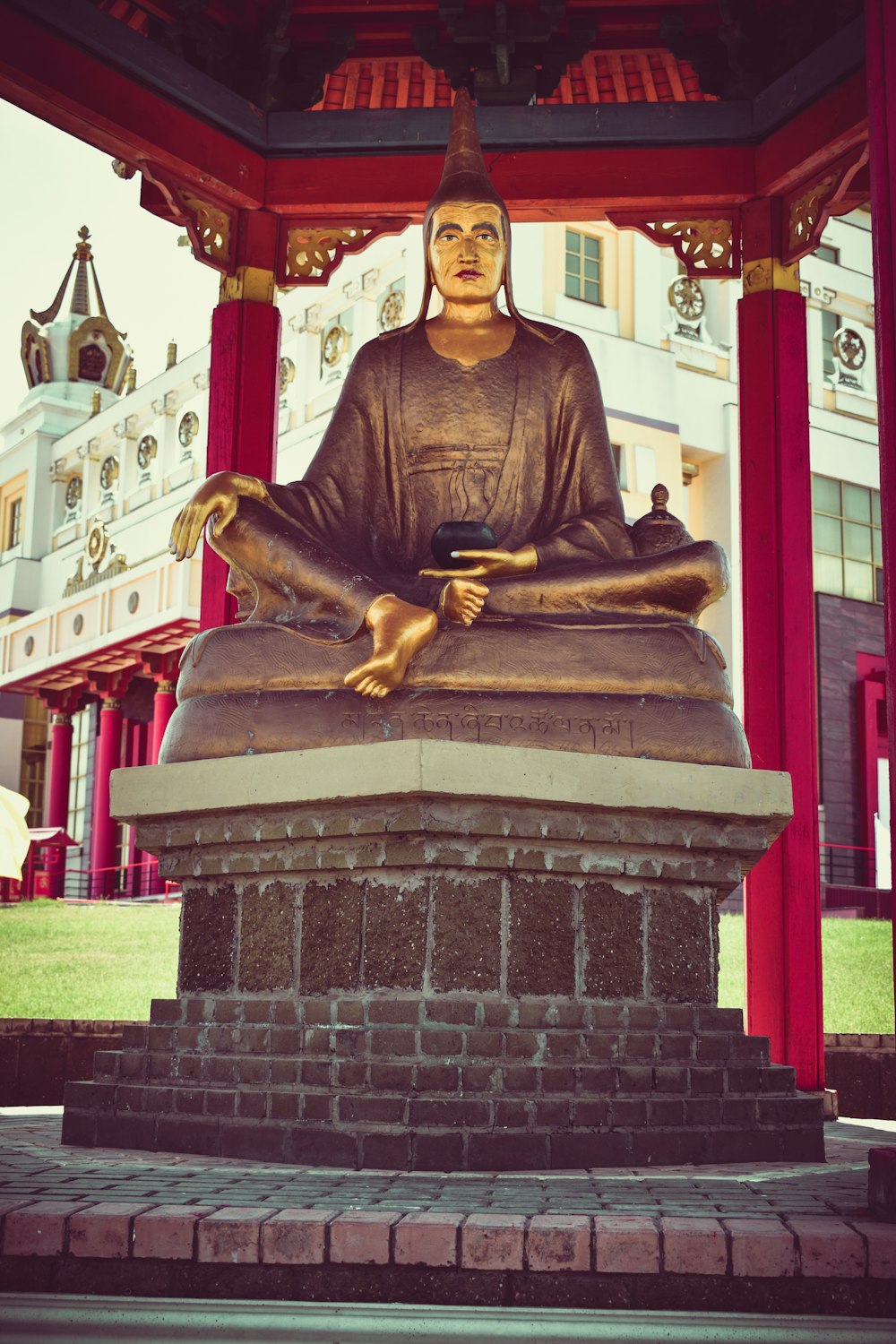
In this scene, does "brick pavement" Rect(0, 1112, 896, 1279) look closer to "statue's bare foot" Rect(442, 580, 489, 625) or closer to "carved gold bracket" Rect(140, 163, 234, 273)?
"statue's bare foot" Rect(442, 580, 489, 625)

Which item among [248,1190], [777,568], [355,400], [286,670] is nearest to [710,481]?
[777,568]

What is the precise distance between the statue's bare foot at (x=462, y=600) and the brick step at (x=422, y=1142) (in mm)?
1203

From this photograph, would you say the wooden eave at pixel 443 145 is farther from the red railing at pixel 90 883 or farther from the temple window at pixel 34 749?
the temple window at pixel 34 749

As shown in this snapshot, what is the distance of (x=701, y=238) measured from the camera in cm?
597

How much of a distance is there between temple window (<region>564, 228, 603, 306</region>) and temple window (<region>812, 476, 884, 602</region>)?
9.23ft

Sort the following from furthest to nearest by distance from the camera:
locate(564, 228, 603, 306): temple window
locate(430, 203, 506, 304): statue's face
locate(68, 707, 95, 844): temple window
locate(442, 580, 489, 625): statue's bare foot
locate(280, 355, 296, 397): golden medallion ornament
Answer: locate(68, 707, 95, 844): temple window → locate(280, 355, 296, 397): golden medallion ornament → locate(564, 228, 603, 306): temple window → locate(430, 203, 506, 304): statue's face → locate(442, 580, 489, 625): statue's bare foot

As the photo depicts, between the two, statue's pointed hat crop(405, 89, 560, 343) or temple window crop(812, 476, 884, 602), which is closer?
statue's pointed hat crop(405, 89, 560, 343)

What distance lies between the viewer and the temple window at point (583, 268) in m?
13.7

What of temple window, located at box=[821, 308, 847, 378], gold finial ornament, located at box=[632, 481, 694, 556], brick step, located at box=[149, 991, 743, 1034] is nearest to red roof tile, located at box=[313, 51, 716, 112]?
gold finial ornament, located at box=[632, 481, 694, 556]

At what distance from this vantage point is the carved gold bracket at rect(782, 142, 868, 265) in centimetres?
549

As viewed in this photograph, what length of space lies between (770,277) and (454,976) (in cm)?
330

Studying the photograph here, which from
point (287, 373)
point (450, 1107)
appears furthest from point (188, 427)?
point (450, 1107)

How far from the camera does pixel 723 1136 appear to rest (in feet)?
11.4

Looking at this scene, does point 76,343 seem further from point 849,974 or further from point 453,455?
point 453,455
